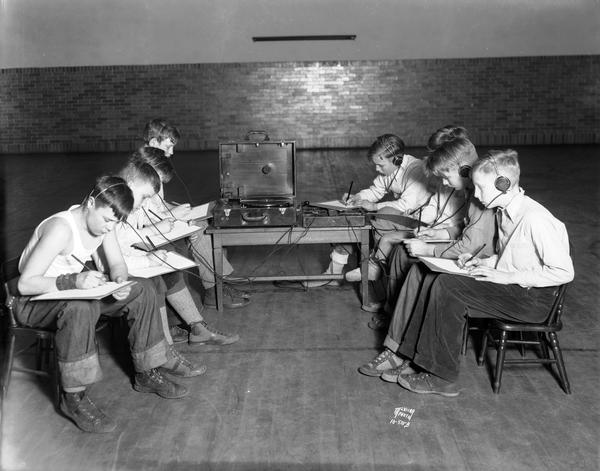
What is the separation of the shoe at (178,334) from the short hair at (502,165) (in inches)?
75.4

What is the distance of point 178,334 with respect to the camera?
4117 mm

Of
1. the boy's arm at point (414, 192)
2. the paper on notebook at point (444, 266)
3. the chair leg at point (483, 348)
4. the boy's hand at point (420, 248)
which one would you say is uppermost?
the boy's arm at point (414, 192)

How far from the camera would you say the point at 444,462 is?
274cm

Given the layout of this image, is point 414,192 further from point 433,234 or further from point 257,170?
point 257,170

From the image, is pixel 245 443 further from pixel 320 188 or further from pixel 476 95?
pixel 476 95

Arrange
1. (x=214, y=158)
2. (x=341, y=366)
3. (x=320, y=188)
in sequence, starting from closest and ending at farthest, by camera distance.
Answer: (x=341, y=366) < (x=320, y=188) < (x=214, y=158)

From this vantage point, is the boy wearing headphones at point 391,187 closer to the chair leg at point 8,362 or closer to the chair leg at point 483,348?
the chair leg at point 483,348

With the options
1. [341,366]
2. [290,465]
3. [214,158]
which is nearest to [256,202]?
[341,366]

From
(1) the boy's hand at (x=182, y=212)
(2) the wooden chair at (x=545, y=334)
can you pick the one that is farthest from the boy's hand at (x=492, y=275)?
(1) the boy's hand at (x=182, y=212)

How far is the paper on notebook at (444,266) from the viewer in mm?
3260

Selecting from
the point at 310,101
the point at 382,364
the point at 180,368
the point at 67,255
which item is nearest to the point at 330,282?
the point at 382,364

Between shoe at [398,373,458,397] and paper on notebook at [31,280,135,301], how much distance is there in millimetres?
Result: 1380

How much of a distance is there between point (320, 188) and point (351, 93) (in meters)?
4.91

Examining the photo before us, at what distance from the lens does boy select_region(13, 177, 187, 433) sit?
2938mm
